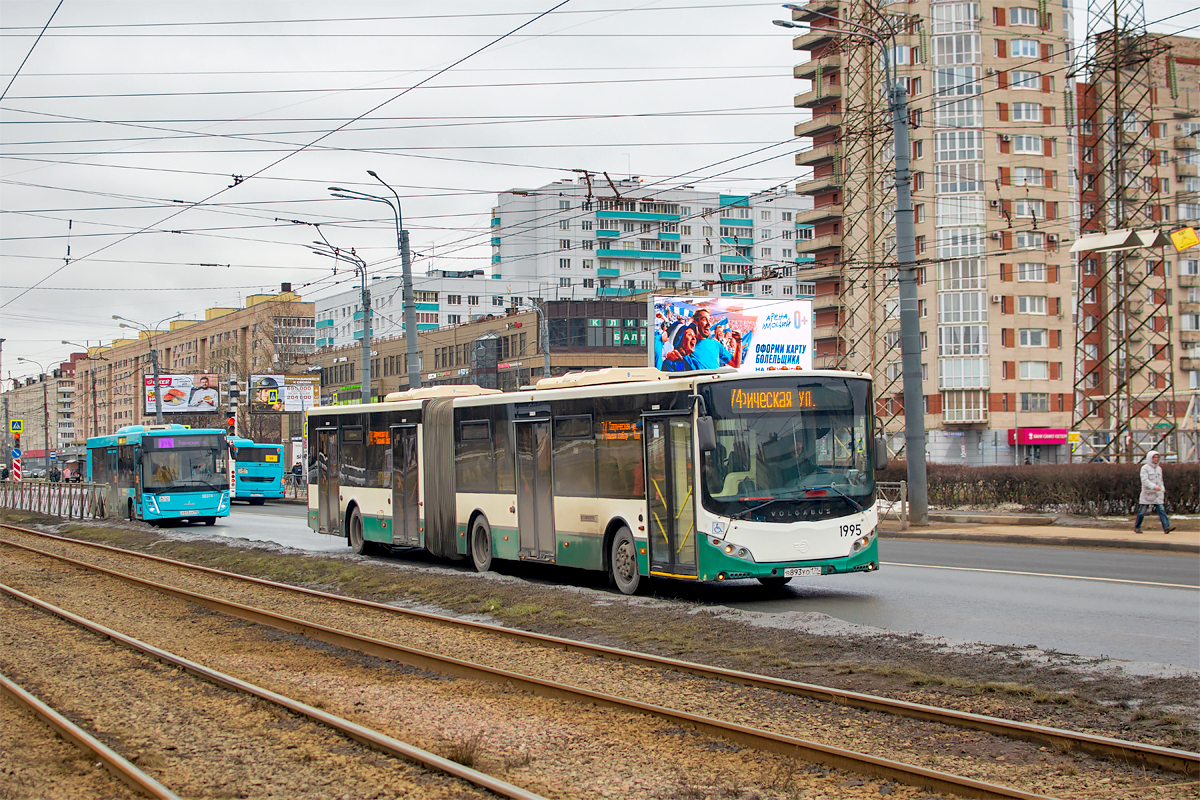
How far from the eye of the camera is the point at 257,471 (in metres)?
51.4

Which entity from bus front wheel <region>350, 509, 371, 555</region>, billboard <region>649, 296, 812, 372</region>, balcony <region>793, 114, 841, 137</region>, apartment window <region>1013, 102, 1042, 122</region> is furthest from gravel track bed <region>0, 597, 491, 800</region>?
apartment window <region>1013, 102, 1042, 122</region>

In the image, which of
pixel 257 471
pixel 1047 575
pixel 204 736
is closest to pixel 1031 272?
pixel 257 471

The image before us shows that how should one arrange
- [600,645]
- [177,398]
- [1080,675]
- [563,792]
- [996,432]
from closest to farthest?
[563,792] < [1080,675] < [600,645] < [996,432] < [177,398]

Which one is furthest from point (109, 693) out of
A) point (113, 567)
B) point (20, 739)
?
point (113, 567)

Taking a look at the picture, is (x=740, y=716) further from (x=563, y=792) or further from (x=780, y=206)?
(x=780, y=206)

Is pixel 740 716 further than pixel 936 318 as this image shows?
No

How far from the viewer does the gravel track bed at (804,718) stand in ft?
22.2

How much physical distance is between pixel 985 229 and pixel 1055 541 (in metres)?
56.5

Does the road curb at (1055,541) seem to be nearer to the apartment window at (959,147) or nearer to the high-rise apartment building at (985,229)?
the high-rise apartment building at (985,229)

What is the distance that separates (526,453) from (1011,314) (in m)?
64.9

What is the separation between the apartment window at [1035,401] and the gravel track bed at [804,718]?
69538 millimetres

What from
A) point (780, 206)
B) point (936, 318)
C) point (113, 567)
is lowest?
point (113, 567)

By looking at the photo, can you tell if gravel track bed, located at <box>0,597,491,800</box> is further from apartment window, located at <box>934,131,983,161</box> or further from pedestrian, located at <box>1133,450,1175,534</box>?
apartment window, located at <box>934,131,983,161</box>

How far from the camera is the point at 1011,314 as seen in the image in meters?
76.6
